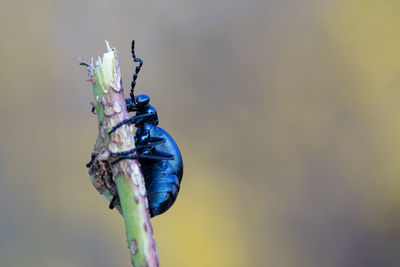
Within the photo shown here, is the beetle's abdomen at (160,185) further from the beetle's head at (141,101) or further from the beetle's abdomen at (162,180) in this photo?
the beetle's head at (141,101)

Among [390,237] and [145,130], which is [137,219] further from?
[390,237]

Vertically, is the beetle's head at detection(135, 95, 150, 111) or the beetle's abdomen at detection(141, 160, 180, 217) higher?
the beetle's head at detection(135, 95, 150, 111)

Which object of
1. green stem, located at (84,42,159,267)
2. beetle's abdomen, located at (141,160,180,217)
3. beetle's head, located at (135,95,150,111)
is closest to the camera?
green stem, located at (84,42,159,267)

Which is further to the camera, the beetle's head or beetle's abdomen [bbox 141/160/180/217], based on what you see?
the beetle's head

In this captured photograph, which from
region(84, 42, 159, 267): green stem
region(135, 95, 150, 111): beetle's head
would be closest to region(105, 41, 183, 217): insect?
region(135, 95, 150, 111): beetle's head

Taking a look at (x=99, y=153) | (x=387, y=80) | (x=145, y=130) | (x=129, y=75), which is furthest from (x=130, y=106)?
(x=387, y=80)

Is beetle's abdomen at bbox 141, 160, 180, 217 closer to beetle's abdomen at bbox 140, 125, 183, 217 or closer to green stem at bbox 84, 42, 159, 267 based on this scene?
beetle's abdomen at bbox 140, 125, 183, 217

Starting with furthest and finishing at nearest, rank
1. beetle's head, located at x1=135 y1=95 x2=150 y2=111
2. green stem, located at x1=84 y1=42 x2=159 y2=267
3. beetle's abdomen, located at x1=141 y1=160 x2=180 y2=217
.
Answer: beetle's head, located at x1=135 y1=95 x2=150 y2=111
beetle's abdomen, located at x1=141 y1=160 x2=180 y2=217
green stem, located at x1=84 y1=42 x2=159 y2=267
